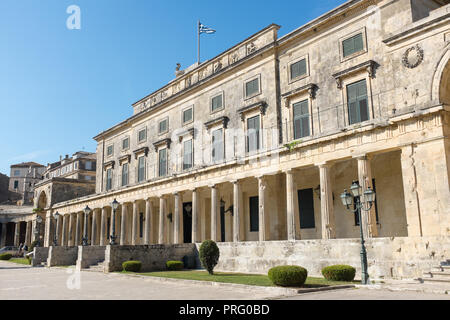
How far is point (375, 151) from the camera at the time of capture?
18484 millimetres

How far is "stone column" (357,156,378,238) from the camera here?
59.4 ft

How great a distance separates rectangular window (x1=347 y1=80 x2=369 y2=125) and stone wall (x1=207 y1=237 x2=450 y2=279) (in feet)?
22.4

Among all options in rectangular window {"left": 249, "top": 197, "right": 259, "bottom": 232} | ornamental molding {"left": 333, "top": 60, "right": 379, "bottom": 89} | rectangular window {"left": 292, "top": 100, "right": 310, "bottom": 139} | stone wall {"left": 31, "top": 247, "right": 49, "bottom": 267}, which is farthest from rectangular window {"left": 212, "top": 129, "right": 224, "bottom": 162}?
stone wall {"left": 31, "top": 247, "right": 49, "bottom": 267}

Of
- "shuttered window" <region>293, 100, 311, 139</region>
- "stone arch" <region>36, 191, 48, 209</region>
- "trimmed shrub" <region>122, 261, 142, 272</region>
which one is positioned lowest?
"trimmed shrub" <region>122, 261, 142, 272</region>

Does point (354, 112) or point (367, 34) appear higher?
point (367, 34)

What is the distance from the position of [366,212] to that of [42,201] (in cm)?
5165

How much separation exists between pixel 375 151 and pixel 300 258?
6.24m

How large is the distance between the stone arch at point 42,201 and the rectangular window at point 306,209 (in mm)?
42645

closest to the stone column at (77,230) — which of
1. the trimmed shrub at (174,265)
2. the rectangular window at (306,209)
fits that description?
the trimmed shrub at (174,265)

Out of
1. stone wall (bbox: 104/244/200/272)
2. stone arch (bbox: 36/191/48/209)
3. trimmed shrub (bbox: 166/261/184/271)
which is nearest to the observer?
stone wall (bbox: 104/244/200/272)

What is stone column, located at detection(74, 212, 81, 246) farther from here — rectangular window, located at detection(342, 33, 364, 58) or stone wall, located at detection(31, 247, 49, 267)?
rectangular window, located at detection(342, 33, 364, 58)

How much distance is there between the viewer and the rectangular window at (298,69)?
2485 centimetres
